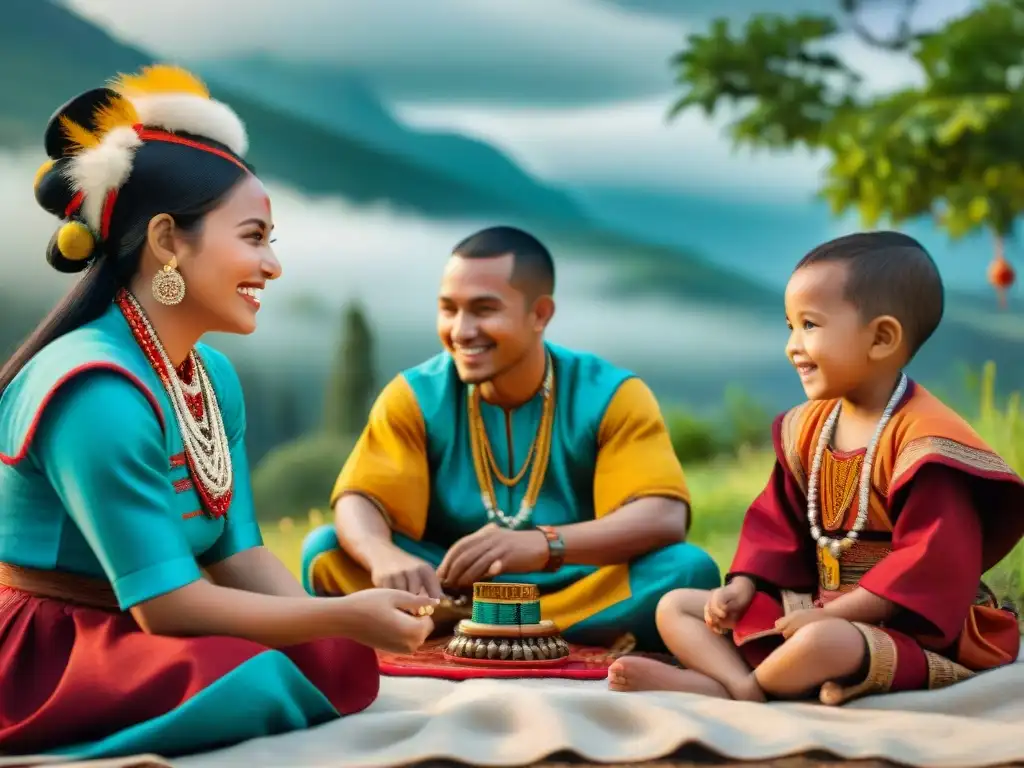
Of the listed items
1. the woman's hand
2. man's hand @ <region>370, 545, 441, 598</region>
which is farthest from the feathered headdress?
man's hand @ <region>370, 545, 441, 598</region>

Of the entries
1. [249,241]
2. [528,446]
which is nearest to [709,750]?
[249,241]

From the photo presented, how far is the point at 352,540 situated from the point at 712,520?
13.3 ft

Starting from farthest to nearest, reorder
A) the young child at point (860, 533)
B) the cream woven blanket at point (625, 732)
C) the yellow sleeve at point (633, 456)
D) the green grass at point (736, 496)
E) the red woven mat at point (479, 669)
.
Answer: the green grass at point (736, 496) < the yellow sleeve at point (633, 456) < the red woven mat at point (479, 669) < the young child at point (860, 533) < the cream woven blanket at point (625, 732)

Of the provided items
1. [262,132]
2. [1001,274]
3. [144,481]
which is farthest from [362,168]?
[144,481]

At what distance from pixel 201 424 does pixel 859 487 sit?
64.1 inches

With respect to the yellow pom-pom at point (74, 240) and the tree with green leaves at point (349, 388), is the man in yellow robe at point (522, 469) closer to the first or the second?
the yellow pom-pom at point (74, 240)

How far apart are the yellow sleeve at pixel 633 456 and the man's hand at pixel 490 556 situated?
0.34 m

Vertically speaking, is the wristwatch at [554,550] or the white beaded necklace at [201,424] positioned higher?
the white beaded necklace at [201,424]

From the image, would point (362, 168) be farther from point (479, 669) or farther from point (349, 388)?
point (479, 669)

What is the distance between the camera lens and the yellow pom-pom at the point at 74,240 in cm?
319

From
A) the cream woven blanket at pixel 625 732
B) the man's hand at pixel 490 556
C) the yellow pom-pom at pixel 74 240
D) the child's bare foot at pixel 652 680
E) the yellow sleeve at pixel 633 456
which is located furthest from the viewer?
the yellow sleeve at pixel 633 456

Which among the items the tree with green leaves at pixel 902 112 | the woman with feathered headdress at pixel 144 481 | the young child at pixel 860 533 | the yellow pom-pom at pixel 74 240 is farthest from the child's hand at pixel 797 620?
the tree with green leaves at pixel 902 112

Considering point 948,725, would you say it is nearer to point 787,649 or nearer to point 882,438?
point 787,649

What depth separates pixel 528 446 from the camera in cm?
473
